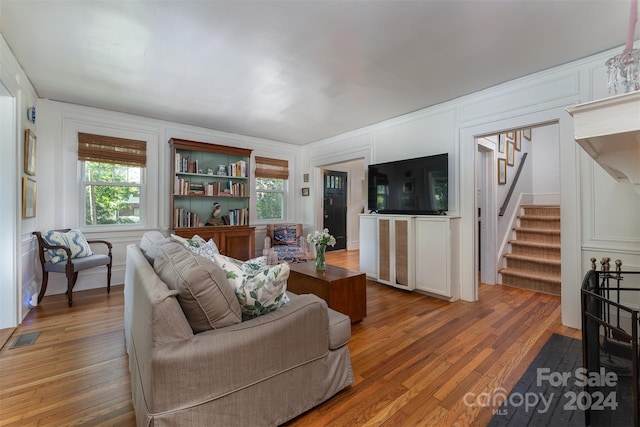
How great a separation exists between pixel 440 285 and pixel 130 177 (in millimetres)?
4530

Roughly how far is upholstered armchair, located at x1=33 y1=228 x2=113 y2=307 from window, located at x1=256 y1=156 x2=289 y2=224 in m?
2.65

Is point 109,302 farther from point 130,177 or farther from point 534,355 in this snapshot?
point 534,355

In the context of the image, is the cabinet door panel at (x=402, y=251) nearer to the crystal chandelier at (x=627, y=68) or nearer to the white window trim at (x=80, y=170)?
the crystal chandelier at (x=627, y=68)

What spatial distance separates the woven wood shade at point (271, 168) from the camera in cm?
530

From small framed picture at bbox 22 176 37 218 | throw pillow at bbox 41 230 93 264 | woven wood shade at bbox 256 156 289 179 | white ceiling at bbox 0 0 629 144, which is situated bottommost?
throw pillow at bbox 41 230 93 264

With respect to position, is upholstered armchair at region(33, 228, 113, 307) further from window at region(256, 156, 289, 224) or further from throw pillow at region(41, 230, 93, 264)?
window at region(256, 156, 289, 224)

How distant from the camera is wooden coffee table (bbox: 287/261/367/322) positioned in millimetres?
2537

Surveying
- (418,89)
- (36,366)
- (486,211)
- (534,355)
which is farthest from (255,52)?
(486,211)

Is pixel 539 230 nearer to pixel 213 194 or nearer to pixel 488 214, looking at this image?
pixel 488 214

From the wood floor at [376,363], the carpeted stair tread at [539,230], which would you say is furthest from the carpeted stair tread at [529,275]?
the carpeted stair tread at [539,230]

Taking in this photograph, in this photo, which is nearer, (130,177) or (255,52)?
(255,52)

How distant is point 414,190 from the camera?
3.75 metres

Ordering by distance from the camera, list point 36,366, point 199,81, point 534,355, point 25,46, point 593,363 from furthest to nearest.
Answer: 1. point 199,81
2. point 25,46
3. point 534,355
4. point 36,366
5. point 593,363

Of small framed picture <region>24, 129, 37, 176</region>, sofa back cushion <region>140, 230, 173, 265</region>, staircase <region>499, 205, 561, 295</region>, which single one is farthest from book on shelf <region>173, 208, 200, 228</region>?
staircase <region>499, 205, 561, 295</region>
